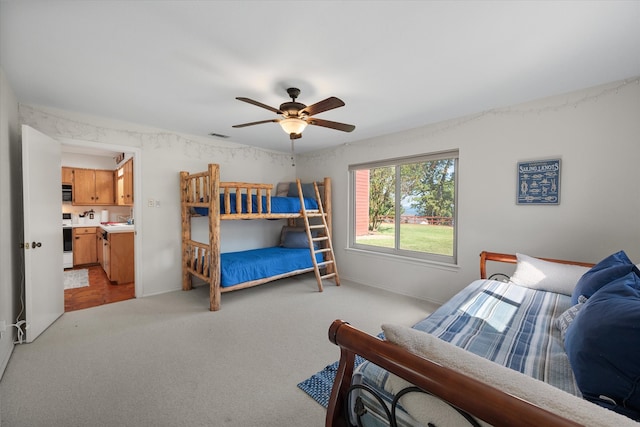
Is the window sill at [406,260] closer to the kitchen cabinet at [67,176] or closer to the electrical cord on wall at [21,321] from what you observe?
the electrical cord on wall at [21,321]

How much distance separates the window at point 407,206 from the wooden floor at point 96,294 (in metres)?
3.48

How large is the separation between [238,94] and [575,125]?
314 cm

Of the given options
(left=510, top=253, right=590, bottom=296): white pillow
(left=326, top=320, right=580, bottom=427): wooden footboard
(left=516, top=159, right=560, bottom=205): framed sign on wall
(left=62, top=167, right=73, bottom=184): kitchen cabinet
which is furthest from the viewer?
(left=62, top=167, right=73, bottom=184): kitchen cabinet

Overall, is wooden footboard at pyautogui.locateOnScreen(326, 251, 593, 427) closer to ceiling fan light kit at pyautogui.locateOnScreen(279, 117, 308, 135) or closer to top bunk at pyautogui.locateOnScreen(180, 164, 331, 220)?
ceiling fan light kit at pyautogui.locateOnScreen(279, 117, 308, 135)

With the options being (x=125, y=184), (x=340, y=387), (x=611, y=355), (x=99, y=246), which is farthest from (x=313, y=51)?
(x=99, y=246)

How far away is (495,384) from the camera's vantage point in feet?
2.46

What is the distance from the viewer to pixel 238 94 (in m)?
2.56

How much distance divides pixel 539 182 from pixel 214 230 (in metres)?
3.57

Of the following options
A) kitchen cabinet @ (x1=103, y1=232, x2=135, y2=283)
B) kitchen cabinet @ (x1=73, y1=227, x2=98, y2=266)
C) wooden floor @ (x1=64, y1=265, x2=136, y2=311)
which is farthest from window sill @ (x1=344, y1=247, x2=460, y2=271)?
kitchen cabinet @ (x1=73, y1=227, x2=98, y2=266)

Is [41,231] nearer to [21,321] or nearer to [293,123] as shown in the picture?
[21,321]

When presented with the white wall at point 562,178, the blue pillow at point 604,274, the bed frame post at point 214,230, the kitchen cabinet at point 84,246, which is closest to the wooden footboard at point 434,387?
the blue pillow at point 604,274

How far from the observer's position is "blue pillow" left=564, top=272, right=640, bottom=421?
887 millimetres

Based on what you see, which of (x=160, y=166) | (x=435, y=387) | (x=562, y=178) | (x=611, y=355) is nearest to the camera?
(x=435, y=387)

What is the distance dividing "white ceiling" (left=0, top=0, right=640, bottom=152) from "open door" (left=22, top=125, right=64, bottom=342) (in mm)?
569
